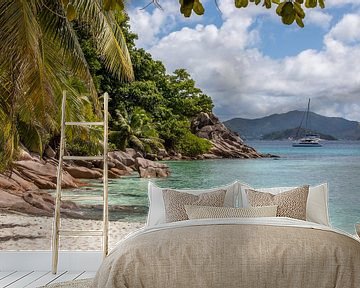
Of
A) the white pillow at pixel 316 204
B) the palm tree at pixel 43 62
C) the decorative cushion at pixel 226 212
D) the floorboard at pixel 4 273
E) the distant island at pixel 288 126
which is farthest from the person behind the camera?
the distant island at pixel 288 126

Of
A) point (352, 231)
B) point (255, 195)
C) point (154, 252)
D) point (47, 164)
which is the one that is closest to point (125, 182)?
point (47, 164)

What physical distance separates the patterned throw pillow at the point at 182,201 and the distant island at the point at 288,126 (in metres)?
1.80

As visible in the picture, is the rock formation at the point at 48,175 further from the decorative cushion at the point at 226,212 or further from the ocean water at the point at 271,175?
the decorative cushion at the point at 226,212

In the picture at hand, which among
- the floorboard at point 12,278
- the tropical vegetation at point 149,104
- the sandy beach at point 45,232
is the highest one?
the tropical vegetation at point 149,104

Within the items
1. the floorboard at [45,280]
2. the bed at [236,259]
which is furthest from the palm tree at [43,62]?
the bed at [236,259]

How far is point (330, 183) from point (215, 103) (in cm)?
140

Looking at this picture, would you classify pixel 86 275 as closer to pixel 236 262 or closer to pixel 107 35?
pixel 107 35

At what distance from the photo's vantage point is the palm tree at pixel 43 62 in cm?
399

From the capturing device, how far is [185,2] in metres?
0.88

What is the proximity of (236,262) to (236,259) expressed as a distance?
2cm

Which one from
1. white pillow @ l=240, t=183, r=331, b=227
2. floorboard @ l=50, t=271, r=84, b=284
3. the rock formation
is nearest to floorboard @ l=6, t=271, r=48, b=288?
floorboard @ l=50, t=271, r=84, b=284

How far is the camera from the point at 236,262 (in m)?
3.02

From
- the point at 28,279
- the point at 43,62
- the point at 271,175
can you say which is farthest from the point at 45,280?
the point at 271,175

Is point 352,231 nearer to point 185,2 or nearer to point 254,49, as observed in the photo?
point 254,49
